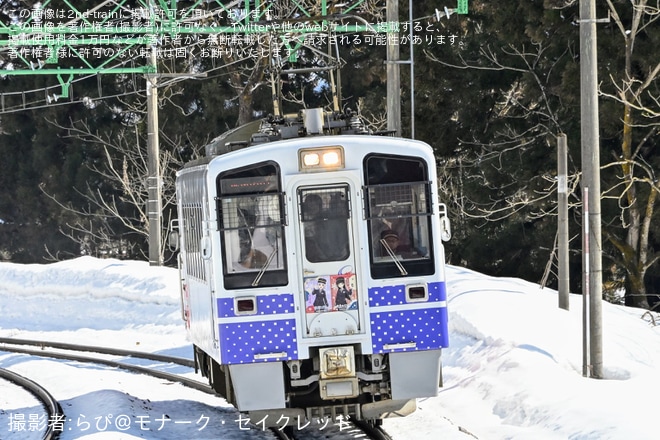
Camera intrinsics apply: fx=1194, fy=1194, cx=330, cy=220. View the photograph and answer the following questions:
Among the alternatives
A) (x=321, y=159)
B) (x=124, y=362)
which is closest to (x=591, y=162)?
(x=321, y=159)

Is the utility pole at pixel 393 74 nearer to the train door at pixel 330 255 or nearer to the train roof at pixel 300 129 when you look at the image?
the train roof at pixel 300 129

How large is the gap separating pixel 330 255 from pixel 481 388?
3.31 meters

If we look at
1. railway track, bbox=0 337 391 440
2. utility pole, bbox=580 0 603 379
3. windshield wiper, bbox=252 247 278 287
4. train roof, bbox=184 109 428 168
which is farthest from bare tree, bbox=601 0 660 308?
windshield wiper, bbox=252 247 278 287

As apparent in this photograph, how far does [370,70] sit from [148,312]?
548 inches

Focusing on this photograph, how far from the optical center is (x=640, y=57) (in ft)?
82.0

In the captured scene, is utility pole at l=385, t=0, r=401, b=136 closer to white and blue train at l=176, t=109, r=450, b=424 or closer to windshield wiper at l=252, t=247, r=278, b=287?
white and blue train at l=176, t=109, r=450, b=424

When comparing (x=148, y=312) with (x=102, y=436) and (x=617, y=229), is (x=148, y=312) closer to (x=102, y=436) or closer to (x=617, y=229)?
(x=617, y=229)


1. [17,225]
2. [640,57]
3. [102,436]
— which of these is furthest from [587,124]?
[17,225]

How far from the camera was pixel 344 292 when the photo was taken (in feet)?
34.3

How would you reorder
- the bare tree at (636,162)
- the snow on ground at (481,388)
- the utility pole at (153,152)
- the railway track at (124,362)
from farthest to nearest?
the utility pole at (153,152) → the bare tree at (636,162) → the railway track at (124,362) → the snow on ground at (481,388)

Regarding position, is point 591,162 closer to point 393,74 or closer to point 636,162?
point 393,74

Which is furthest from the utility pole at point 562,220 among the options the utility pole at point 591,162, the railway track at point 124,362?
the railway track at point 124,362

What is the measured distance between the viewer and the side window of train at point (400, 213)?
10.5 metres

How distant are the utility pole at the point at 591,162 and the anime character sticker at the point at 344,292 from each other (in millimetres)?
3253
